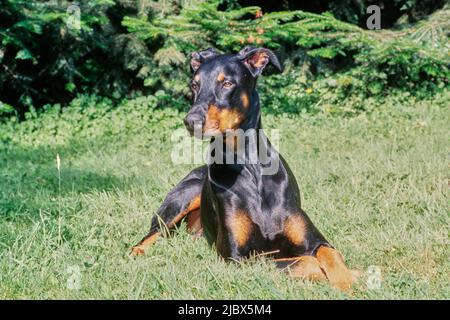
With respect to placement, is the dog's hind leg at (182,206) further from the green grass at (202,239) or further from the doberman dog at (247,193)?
the doberman dog at (247,193)

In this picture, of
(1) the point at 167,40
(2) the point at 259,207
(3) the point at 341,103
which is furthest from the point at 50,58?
(2) the point at 259,207

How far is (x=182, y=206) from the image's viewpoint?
453 cm

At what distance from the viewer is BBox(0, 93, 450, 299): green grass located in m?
3.24

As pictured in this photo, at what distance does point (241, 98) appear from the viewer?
363 cm

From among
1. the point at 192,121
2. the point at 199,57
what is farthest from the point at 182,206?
the point at 192,121

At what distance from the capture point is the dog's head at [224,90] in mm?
3398

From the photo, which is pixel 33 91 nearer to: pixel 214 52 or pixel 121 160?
pixel 121 160

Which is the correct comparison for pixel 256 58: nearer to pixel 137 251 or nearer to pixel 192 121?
pixel 192 121

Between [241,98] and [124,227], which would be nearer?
[241,98]

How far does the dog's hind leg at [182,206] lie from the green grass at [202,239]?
17cm

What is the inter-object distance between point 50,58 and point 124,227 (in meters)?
6.10

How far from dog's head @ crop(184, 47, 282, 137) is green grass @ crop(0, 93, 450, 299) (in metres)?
0.76

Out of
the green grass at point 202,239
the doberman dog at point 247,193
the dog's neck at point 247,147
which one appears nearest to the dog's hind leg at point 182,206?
the green grass at point 202,239

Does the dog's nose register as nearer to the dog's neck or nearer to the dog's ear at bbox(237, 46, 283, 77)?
the dog's neck
